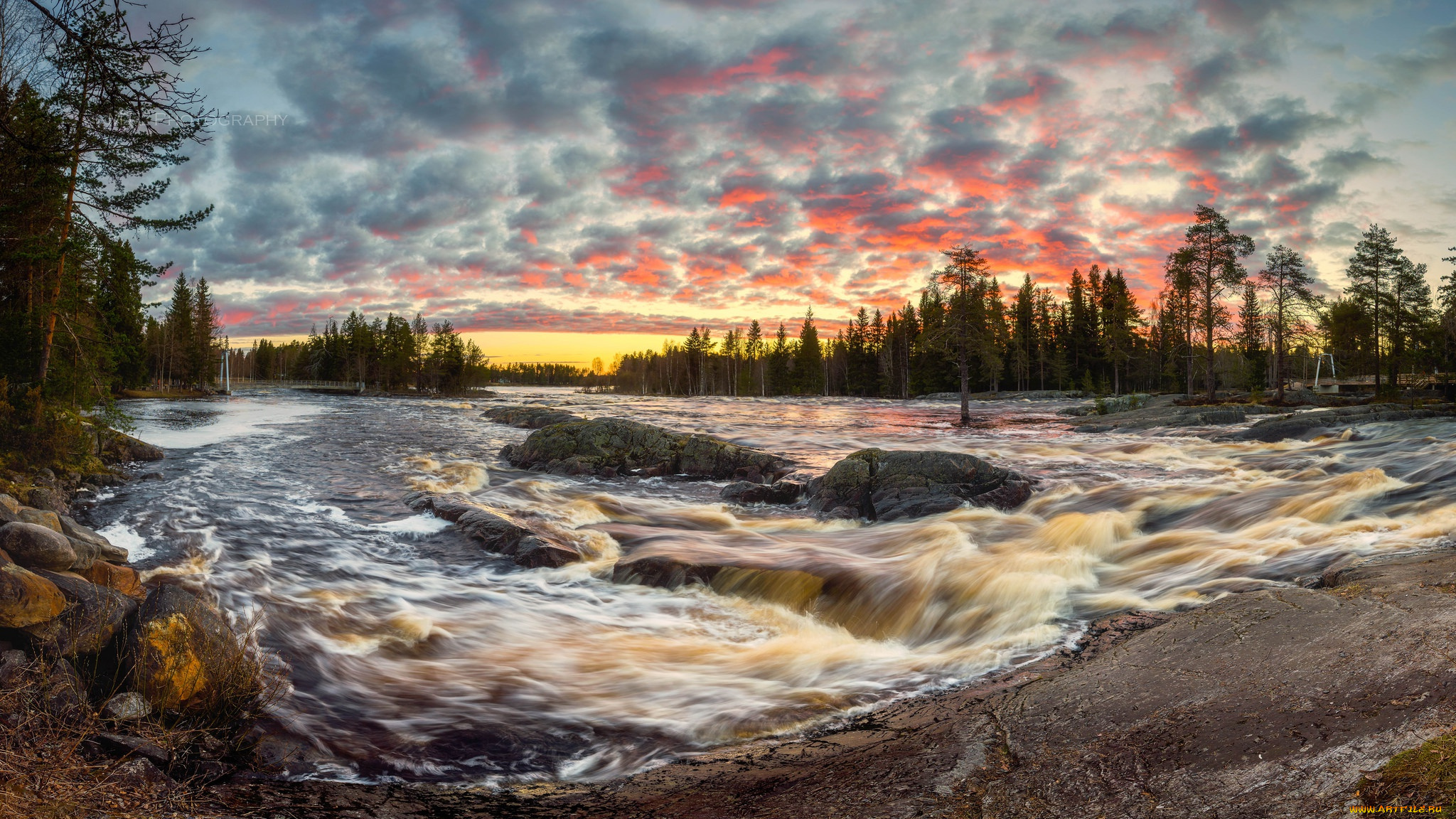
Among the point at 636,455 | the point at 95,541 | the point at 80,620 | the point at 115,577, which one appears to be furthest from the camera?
the point at 636,455

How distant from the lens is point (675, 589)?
9.03m

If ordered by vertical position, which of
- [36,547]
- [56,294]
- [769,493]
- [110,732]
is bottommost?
[769,493]

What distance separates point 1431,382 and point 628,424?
51097mm

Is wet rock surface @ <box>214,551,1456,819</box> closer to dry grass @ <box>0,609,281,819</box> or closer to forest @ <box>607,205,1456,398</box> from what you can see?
dry grass @ <box>0,609,281,819</box>

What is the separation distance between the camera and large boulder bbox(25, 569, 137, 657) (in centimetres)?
509

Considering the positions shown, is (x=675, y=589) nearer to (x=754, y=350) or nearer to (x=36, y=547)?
(x=36, y=547)

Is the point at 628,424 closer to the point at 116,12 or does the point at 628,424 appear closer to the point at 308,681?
the point at 308,681

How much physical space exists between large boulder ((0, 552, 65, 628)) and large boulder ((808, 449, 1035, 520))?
1122 cm

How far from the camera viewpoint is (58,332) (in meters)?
16.5

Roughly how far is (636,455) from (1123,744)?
54.1 ft

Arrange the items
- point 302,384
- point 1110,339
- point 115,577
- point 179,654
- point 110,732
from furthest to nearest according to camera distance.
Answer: point 302,384 < point 1110,339 < point 115,577 < point 179,654 < point 110,732

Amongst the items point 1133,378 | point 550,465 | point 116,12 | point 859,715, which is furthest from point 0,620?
point 1133,378

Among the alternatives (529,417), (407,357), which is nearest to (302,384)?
(407,357)

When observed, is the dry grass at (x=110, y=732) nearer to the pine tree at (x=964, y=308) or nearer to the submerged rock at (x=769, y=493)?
the submerged rock at (x=769, y=493)
